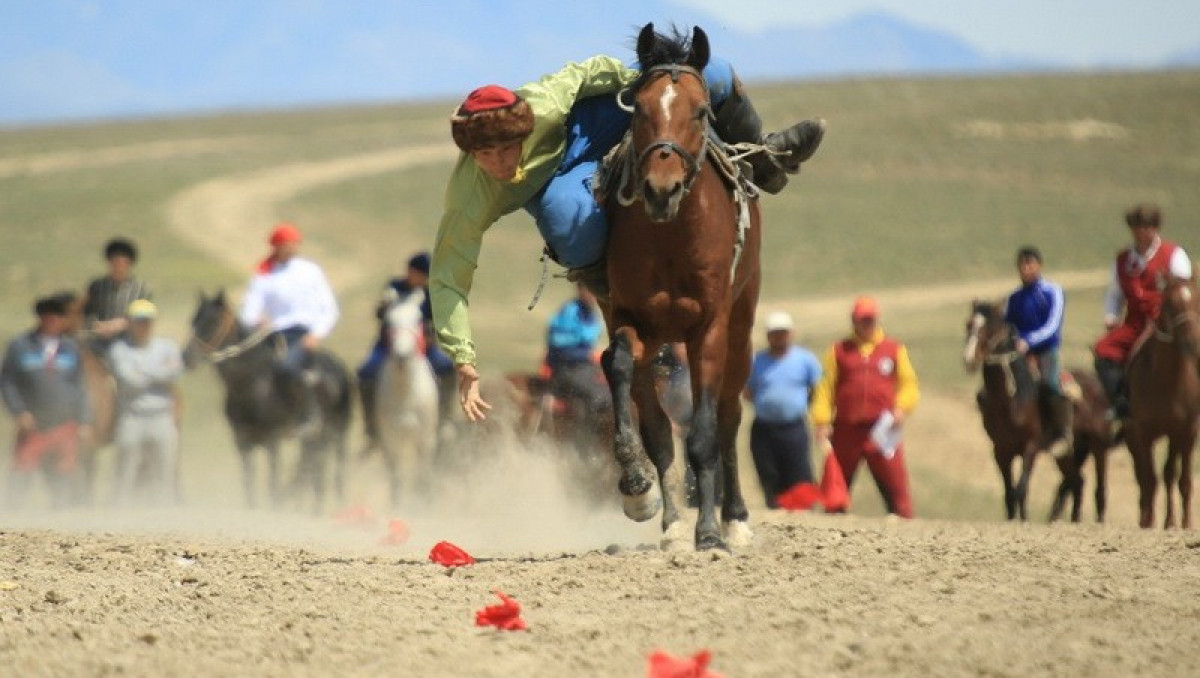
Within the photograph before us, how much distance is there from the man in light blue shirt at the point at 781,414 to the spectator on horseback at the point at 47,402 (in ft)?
20.8

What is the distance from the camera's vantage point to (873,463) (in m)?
15.4

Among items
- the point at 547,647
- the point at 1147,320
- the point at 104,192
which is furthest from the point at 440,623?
the point at 104,192

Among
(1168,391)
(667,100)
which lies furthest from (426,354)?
(667,100)

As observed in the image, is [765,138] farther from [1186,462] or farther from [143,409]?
[143,409]

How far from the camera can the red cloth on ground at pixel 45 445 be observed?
17.1 meters

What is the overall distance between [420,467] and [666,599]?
1054 cm

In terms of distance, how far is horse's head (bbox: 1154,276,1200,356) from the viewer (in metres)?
Result: 13.7

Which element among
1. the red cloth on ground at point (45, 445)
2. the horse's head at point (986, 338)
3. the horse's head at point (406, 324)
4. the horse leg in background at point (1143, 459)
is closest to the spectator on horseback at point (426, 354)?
the horse's head at point (406, 324)

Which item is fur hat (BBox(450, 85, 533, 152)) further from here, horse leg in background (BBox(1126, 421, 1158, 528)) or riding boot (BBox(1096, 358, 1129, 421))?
riding boot (BBox(1096, 358, 1129, 421))

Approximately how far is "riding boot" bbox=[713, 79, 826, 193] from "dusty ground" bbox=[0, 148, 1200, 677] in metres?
2.01

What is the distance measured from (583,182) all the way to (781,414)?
22.1 feet

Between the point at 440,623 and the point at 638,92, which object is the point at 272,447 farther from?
the point at 440,623

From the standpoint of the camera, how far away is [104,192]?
63.0 meters

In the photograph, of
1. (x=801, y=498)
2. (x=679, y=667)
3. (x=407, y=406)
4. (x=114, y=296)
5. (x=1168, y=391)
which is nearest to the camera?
(x=679, y=667)
